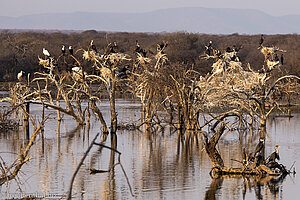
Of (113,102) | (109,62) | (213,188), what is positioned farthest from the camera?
(113,102)

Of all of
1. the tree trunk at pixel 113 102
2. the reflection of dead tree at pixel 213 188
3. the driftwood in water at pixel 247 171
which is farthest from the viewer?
the tree trunk at pixel 113 102

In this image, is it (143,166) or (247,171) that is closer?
(247,171)

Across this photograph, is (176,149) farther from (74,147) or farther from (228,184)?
(228,184)

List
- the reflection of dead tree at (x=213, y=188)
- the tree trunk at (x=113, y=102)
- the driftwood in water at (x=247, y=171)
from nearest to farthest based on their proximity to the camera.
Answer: the reflection of dead tree at (x=213, y=188) < the driftwood in water at (x=247, y=171) < the tree trunk at (x=113, y=102)

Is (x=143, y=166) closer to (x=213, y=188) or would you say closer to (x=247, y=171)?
(x=247, y=171)

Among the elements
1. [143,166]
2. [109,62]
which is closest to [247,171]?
[143,166]

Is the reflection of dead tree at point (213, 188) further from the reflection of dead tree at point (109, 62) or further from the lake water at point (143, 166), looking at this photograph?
the reflection of dead tree at point (109, 62)

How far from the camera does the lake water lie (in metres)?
13.7

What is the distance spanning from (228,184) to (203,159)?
13.7 ft

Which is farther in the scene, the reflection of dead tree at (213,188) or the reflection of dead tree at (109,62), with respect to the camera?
the reflection of dead tree at (109,62)

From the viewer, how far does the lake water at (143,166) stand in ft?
45.0

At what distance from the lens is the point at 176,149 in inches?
816

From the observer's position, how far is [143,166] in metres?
17.4

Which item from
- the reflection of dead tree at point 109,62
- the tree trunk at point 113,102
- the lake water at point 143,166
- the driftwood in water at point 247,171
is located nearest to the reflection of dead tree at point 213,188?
the lake water at point 143,166
